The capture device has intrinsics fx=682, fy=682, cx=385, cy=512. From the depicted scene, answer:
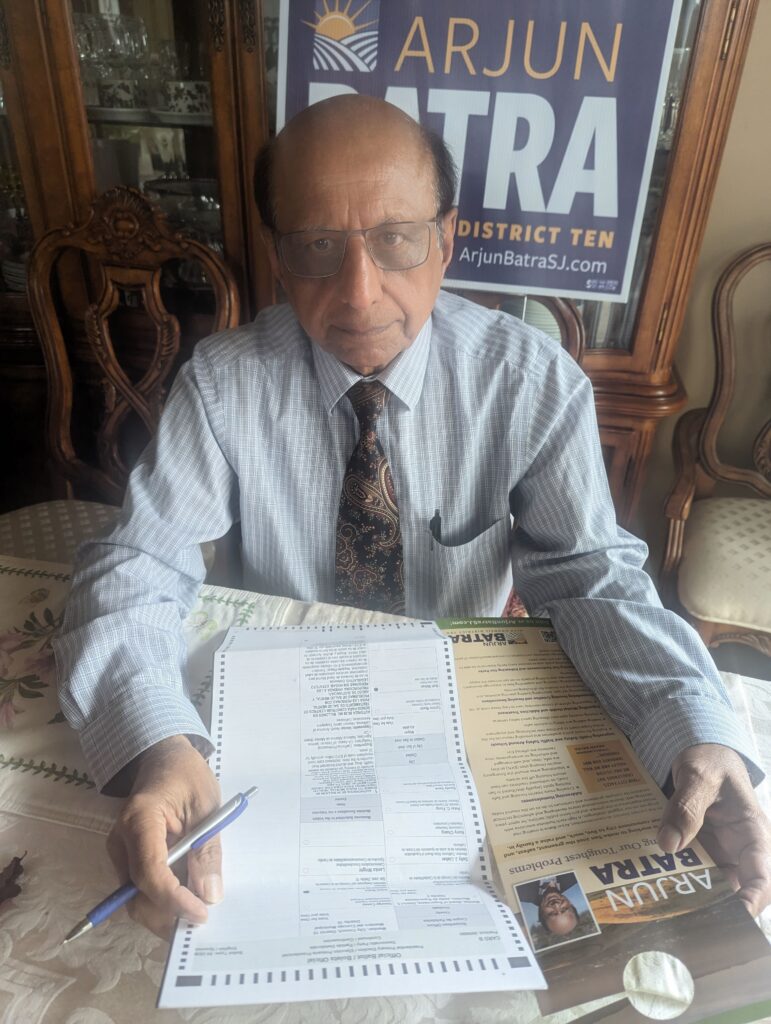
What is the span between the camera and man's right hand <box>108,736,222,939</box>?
49cm

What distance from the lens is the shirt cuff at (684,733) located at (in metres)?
0.60

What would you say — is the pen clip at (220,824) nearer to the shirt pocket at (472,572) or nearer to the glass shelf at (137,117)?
the shirt pocket at (472,572)

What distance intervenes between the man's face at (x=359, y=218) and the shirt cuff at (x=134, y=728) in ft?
1.56

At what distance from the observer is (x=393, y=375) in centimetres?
91

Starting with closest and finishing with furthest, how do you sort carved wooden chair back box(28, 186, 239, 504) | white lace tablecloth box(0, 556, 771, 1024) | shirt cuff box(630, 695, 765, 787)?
white lace tablecloth box(0, 556, 771, 1024) < shirt cuff box(630, 695, 765, 787) < carved wooden chair back box(28, 186, 239, 504)

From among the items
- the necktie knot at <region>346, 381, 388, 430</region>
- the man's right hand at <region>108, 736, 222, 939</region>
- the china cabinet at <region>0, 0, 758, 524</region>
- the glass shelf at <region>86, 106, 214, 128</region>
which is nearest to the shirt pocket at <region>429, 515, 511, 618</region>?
the necktie knot at <region>346, 381, 388, 430</region>

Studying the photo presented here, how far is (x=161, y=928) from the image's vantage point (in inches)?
19.3

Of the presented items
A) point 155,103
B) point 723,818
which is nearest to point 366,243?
point 723,818

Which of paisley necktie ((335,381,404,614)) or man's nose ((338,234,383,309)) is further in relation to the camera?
paisley necktie ((335,381,404,614))

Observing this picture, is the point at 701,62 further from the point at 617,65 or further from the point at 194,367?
the point at 194,367

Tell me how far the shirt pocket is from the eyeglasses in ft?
1.26

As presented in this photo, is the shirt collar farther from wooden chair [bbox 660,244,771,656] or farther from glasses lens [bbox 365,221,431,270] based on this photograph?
wooden chair [bbox 660,244,771,656]

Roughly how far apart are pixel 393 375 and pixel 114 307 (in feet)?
2.72

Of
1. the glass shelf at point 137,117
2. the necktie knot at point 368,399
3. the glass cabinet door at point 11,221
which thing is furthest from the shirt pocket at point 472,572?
the glass cabinet door at point 11,221
